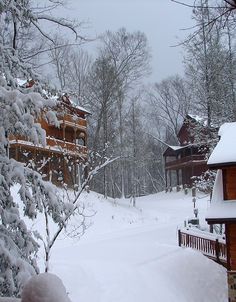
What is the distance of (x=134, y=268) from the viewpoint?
16062mm

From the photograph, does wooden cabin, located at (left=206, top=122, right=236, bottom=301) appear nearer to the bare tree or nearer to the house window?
the house window

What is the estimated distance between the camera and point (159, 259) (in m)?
17.8

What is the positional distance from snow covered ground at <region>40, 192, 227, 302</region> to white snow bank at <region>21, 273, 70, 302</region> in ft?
34.6

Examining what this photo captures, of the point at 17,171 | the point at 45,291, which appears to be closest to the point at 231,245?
the point at 17,171

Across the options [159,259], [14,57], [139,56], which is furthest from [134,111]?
[14,57]

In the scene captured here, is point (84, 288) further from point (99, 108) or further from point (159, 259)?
point (99, 108)

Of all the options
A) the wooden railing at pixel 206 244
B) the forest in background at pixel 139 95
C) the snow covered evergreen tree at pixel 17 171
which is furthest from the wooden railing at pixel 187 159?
the snow covered evergreen tree at pixel 17 171

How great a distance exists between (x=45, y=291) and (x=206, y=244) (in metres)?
16.2

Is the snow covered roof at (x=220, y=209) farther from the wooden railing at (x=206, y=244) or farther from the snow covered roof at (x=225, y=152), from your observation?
the wooden railing at (x=206, y=244)

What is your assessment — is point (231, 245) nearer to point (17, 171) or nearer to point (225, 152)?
point (225, 152)

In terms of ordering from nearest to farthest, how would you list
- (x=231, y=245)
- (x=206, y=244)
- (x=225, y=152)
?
(x=225, y=152) < (x=231, y=245) < (x=206, y=244)

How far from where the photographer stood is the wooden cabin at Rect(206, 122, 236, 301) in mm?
12164

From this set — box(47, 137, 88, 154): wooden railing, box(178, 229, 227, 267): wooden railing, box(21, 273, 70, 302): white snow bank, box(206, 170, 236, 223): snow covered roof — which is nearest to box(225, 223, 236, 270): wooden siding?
box(206, 170, 236, 223): snow covered roof

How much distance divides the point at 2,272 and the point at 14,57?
138 inches
